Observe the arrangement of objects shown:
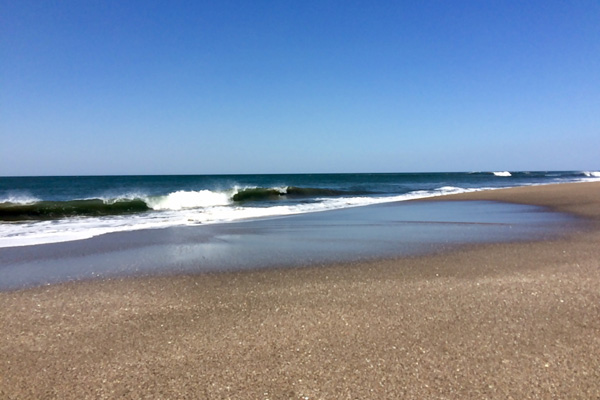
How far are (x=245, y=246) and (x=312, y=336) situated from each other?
5.43 m

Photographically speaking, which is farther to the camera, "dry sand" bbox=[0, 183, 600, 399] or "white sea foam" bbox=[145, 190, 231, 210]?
"white sea foam" bbox=[145, 190, 231, 210]

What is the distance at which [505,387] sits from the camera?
3070 millimetres

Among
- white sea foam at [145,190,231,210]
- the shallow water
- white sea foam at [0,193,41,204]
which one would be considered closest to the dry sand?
the shallow water

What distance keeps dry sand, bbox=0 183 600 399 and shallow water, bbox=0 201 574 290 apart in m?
0.97

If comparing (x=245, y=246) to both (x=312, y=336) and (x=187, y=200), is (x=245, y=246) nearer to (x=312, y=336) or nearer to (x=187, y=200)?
(x=312, y=336)

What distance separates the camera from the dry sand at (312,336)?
3.15 m

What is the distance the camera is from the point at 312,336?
158 inches

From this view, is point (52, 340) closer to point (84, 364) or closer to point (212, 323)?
point (84, 364)

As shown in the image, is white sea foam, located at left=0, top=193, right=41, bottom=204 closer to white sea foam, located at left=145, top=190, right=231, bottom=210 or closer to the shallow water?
white sea foam, located at left=145, top=190, right=231, bottom=210

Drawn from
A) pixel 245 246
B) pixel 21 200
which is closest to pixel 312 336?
pixel 245 246

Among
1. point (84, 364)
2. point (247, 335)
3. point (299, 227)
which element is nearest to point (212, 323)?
point (247, 335)

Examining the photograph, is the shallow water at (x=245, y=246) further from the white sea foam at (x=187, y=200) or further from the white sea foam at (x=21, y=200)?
the white sea foam at (x=21, y=200)

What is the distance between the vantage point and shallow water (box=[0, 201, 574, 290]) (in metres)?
7.15

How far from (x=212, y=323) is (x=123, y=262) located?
4.11 meters
